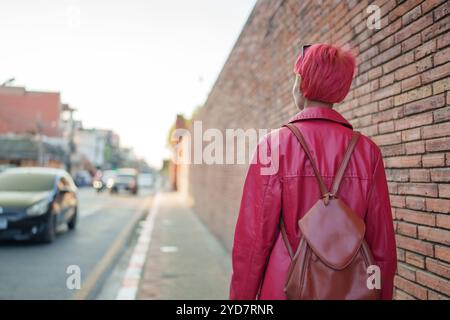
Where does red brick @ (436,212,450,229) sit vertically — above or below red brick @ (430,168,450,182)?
below

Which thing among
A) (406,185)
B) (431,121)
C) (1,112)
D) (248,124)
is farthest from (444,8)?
(1,112)

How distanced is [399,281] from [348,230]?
1.59 metres

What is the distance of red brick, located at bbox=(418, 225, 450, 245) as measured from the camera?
7.45ft

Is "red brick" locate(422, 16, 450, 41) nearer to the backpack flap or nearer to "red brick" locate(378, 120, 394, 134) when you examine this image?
"red brick" locate(378, 120, 394, 134)

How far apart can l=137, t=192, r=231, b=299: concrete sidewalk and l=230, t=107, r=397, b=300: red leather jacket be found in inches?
134

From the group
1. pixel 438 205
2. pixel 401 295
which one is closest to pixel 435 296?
pixel 401 295

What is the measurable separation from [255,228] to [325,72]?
708 millimetres

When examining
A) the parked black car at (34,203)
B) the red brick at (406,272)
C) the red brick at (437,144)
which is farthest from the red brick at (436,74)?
the parked black car at (34,203)

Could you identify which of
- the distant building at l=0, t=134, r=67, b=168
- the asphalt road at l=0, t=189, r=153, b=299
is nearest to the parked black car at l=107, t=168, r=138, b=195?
the distant building at l=0, t=134, r=67, b=168

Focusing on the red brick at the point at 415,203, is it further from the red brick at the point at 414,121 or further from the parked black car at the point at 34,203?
the parked black car at the point at 34,203

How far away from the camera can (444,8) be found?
2.24 m

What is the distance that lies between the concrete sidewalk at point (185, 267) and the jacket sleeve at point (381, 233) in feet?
11.4

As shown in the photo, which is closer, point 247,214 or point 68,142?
point 247,214
